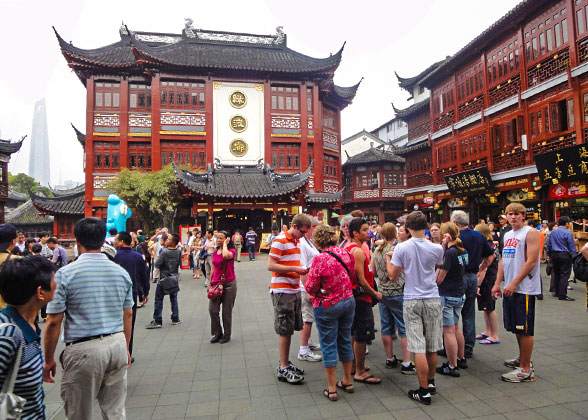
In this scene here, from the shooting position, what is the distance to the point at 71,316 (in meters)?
2.71

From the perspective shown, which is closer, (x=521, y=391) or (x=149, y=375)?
(x=521, y=391)

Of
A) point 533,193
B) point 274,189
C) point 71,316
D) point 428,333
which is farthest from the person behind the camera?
point 274,189

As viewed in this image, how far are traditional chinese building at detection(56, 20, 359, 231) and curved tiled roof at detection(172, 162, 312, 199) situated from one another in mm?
853

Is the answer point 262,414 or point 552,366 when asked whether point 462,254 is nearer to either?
point 552,366

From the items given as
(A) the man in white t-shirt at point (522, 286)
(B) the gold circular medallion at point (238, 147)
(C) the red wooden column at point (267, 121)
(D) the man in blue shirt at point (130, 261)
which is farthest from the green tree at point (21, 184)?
(A) the man in white t-shirt at point (522, 286)

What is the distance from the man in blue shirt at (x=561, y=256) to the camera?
8453 millimetres

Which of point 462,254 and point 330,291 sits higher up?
point 462,254

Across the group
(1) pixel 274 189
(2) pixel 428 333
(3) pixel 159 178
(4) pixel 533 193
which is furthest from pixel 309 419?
(3) pixel 159 178

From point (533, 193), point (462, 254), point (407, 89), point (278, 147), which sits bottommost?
point (462, 254)

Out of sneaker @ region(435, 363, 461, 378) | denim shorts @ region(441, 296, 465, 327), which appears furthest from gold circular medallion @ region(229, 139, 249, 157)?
sneaker @ region(435, 363, 461, 378)

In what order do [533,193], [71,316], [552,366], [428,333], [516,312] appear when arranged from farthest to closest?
[533,193]
[552,366]
[516,312]
[428,333]
[71,316]

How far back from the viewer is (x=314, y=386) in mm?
4273

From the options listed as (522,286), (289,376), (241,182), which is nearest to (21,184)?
(241,182)

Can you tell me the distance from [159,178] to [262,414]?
20.1 m
